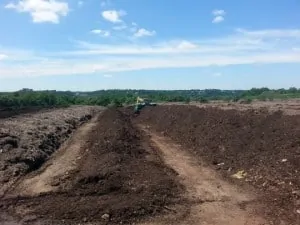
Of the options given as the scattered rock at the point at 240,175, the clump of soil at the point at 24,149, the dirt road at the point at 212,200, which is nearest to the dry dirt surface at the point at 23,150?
the clump of soil at the point at 24,149

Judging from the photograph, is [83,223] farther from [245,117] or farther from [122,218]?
[245,117]

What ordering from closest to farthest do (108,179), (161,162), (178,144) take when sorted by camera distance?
(108,179) → (161,162) → (178,144)

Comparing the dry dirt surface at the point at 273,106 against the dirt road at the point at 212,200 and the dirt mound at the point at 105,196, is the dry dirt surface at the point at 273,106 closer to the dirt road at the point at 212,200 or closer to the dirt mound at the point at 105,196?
the dirt road at the point at 212,200

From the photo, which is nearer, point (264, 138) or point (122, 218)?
point (122, 218)

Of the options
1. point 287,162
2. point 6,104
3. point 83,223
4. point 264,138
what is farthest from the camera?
point 6,104

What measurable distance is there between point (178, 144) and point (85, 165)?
1050 centimetres

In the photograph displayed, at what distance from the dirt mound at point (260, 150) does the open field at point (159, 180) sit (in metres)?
0.04

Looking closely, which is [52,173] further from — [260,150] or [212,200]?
[260,150]

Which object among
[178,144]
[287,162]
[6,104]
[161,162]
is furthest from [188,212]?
[6,104]

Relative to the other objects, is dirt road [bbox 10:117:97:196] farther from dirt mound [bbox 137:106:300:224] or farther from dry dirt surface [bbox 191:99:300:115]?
dry dirt surface [bbox 191:99:300:115]

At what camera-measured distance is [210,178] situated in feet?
55.5

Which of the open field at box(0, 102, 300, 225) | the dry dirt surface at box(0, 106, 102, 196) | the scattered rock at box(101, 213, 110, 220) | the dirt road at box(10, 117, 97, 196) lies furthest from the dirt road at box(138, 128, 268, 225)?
the dry dirt surface at box(0, 106, 102, 196)

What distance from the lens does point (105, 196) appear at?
1348 centimetres

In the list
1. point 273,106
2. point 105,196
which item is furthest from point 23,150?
point 273,106
